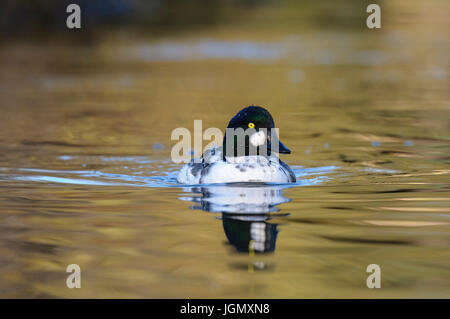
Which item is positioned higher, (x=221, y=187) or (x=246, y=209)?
(x=221, y=187)

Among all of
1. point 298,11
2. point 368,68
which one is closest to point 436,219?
point 368,68

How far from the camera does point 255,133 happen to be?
30.4 feet

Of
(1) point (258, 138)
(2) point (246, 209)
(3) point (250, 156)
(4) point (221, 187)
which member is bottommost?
(2) point (246, 209)

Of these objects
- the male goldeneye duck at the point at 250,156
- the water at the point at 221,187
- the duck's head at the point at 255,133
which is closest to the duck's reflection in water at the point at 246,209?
the water at the point at 221,187

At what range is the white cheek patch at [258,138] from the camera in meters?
9.27

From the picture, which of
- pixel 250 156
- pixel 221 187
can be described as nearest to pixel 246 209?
pixel 221 187

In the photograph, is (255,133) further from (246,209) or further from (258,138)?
(246,209)

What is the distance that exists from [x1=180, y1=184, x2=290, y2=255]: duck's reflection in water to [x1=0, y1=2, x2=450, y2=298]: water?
0.02 metres

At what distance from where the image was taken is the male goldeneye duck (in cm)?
905

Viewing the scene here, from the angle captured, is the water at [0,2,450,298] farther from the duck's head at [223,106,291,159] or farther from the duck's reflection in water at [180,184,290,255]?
the duck's head at [223,106,291,159]

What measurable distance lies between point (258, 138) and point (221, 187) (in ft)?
2.34

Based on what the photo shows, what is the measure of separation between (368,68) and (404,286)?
17.0 meters

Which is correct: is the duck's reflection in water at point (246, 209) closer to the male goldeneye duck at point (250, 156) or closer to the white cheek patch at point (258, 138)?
the male goldeneye duck at point (250, 156)

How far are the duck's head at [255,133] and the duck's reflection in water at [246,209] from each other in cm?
47
